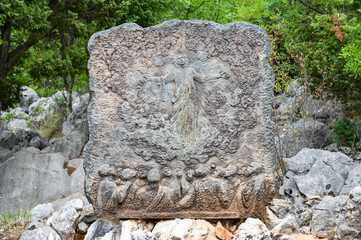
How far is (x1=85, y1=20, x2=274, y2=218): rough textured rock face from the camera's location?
14.3ft

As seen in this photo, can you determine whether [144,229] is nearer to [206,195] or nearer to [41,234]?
[206,195]

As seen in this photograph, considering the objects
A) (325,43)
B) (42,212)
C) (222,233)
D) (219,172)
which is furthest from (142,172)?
(325,43)

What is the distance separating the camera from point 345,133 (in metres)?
8.65

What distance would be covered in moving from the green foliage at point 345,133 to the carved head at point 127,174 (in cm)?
581

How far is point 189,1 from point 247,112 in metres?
6.54

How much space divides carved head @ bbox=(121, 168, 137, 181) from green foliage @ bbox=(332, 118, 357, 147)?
5815 mm

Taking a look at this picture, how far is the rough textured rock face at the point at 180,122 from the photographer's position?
435 centimetres

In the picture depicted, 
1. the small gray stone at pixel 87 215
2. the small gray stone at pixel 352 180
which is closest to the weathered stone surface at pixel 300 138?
the small gray stone at pixel 352 180

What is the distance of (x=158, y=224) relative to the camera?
4.32m

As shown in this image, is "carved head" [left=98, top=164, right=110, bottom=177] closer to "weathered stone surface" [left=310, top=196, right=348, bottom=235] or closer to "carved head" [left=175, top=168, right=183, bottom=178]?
"carved head" [left=175, top=168, right=183, bottom=178]

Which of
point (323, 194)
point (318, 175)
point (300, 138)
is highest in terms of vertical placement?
point (300, 138)

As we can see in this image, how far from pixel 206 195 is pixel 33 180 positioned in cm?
368

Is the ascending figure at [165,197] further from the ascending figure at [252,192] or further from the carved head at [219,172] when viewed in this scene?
the ascending figure at [252,192]

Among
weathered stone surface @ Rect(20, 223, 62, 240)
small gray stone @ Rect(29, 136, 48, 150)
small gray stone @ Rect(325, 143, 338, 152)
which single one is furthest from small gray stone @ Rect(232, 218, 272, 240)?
small gray stone @ Rect(29, 136, 48, 150)
